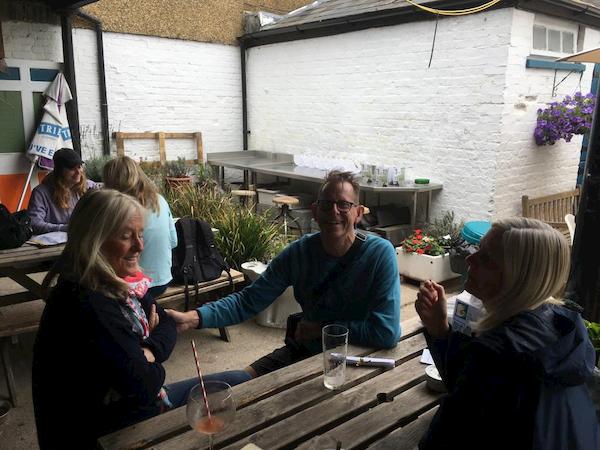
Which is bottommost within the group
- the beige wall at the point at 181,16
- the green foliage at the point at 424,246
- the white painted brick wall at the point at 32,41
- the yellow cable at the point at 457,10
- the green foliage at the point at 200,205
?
the green foliage at the point at 424,246

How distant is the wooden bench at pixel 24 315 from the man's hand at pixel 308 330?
1.72 metres

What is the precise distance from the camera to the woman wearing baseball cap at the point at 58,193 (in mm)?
3984

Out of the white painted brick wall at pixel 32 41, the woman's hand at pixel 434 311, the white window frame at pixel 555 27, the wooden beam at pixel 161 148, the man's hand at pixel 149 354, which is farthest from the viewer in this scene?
the wooden beam at pixel 161 148

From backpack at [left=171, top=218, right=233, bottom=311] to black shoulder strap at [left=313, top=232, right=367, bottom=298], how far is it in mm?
1820

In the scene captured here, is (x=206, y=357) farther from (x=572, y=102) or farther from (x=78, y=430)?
(x=572, y=102)

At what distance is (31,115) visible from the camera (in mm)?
6582

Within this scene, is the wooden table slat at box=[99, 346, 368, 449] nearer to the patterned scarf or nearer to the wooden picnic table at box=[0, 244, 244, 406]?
the patterned scarf

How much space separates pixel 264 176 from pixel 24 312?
601cm

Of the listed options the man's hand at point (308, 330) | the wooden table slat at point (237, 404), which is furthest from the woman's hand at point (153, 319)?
the man's hand at point (308, 330)

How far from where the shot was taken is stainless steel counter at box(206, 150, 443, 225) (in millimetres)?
6184

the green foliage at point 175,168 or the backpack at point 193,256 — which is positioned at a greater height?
the green foliage at point 175,168

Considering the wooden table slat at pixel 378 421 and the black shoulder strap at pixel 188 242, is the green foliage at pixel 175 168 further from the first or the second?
the wooden table slat at pixel 378 421

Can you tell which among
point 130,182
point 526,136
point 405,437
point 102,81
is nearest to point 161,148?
point 102,81

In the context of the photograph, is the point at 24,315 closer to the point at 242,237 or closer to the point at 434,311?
the point at 242,237
